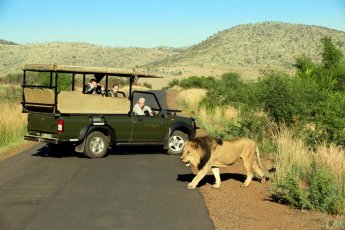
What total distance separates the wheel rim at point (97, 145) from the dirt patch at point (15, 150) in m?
2.37

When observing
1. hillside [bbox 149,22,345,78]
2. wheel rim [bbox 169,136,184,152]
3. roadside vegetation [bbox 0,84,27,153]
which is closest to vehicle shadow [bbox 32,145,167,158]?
wheel rim [bbox 169,136,184,152]

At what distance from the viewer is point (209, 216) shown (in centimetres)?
865

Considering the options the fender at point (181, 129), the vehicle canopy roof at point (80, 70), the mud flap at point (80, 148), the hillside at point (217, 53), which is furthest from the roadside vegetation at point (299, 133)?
the hillside at point (217, 53)

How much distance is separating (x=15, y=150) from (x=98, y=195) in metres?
8.07

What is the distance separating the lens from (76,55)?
6378 inches

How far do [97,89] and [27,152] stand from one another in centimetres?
274

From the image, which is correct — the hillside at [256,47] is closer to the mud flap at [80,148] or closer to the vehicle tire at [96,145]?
the vehicle tire at [96,145]

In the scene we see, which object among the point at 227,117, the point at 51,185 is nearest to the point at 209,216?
the point at 51,185

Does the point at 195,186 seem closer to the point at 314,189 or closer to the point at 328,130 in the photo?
the point at 314,189

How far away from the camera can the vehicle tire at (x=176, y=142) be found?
54.8ft

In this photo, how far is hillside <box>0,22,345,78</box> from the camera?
123 meters

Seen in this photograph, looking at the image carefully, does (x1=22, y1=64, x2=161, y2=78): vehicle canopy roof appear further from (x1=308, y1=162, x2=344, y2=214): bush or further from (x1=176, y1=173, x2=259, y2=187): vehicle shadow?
(x1=308, y1=162, x2=344, y2=214): bush

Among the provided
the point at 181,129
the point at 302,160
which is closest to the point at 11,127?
the point at 181,129

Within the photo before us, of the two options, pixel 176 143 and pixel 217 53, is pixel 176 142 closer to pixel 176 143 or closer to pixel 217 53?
pixel 176 143
